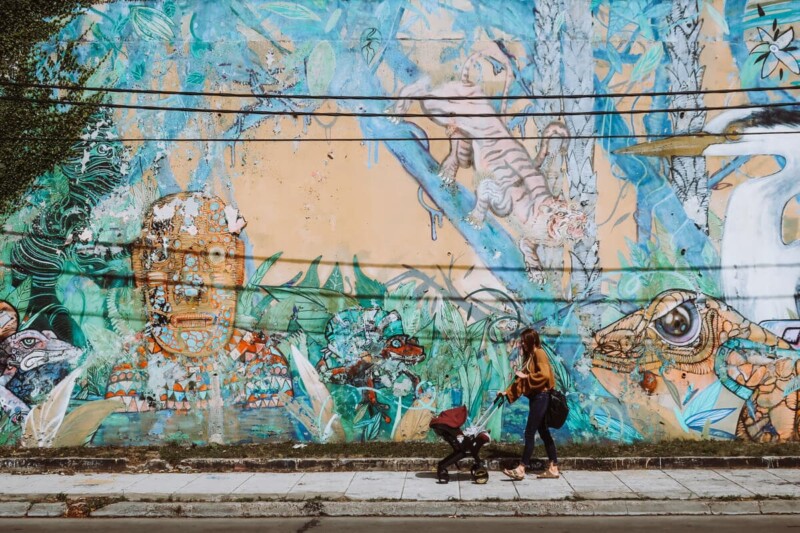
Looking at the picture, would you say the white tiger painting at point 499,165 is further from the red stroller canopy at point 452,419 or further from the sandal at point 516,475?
the sandal at point 516,475

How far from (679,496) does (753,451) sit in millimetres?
2434

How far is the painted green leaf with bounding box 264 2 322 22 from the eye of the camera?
1211 cm

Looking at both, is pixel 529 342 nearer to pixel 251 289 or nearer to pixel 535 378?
pixel 535 378

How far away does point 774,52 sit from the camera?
11969 millimetres

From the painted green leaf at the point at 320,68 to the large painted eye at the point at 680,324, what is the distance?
18.7ft

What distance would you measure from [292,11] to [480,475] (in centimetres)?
689

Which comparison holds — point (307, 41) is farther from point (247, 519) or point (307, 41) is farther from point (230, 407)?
point (247, 519)

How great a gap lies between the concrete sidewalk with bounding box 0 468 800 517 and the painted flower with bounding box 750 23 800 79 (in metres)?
5.53

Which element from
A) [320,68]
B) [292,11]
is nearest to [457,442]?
[320,68]

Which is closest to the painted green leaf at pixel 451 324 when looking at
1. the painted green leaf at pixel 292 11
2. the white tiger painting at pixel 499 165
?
the white tiger painting at pixel 499 165

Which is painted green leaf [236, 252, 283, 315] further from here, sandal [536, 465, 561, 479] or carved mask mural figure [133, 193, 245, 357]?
sandal [536, 465, 561, 479]

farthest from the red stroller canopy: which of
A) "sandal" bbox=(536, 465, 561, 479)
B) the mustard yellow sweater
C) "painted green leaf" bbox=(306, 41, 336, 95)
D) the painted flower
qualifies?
the painted flower

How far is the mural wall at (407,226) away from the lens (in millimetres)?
11781

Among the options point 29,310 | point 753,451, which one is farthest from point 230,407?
point 753,451
